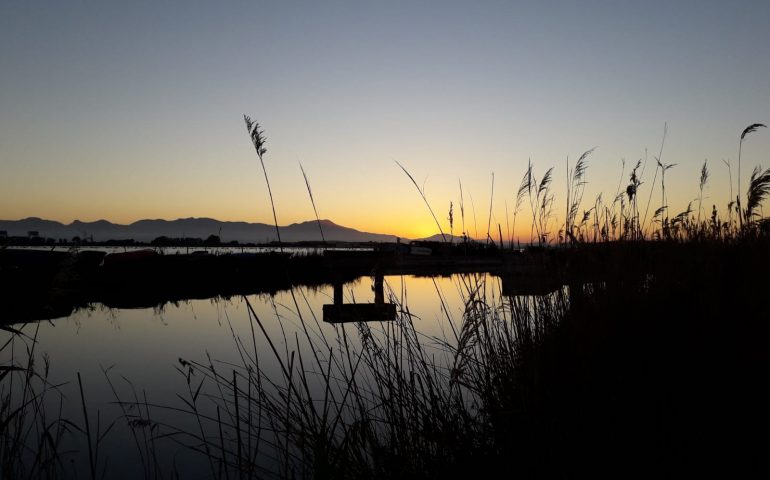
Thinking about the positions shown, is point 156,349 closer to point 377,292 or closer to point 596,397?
point 377,292

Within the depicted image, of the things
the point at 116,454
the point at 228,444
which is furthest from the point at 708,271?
the point at 116,454

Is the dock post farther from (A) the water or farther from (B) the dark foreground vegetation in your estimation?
(B) the dark foreground vegetation

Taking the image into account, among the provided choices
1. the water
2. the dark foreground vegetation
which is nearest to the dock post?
the water

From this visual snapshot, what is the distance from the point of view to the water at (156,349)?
188 inches

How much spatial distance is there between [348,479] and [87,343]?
1005 cm

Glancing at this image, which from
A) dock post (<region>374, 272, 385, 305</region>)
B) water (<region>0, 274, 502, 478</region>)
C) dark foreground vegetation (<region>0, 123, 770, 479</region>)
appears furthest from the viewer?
water (<region>0, 274, 502, 478</region>)

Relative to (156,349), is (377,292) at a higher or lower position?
higher

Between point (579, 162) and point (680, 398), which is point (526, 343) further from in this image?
point (579, 162)

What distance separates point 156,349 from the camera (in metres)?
9.99

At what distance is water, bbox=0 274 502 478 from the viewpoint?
4766 mm

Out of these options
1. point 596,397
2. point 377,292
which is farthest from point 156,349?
point 596,397

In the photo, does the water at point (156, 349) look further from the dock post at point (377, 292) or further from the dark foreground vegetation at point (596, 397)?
the dark foreground vegetation at point (596, 397)

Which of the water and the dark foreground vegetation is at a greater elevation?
the dark foreground vegetation

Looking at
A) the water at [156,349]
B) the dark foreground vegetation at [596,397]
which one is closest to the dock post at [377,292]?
the water at [156,349]
